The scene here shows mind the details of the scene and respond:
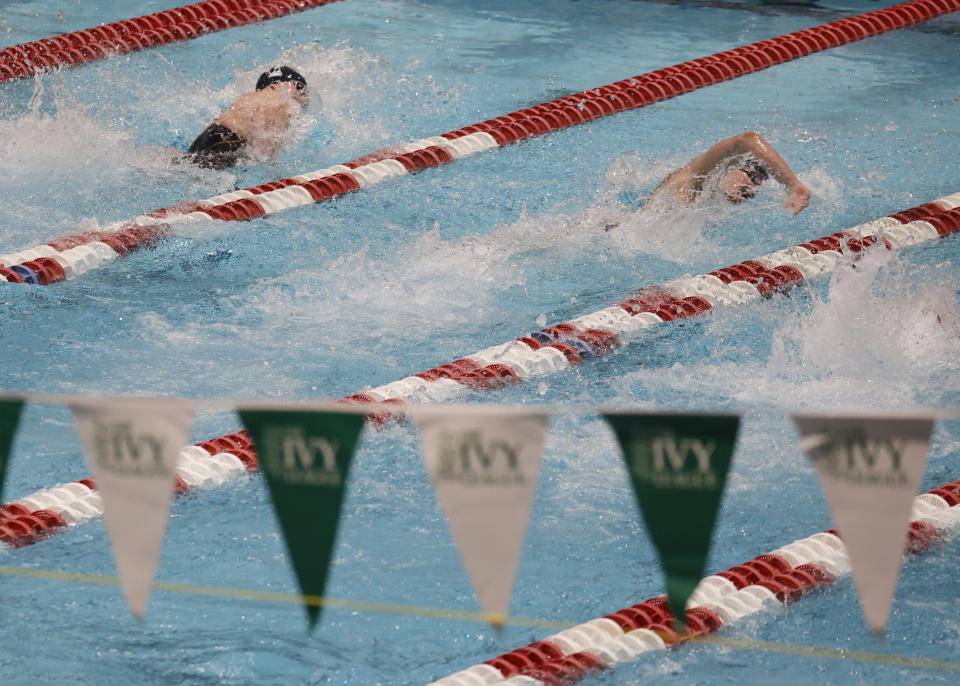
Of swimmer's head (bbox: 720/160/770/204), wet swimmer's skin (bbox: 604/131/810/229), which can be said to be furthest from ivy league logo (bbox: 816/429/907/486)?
swimmer's head (bbox: 720/160/770/204)

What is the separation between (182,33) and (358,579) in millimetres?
5100

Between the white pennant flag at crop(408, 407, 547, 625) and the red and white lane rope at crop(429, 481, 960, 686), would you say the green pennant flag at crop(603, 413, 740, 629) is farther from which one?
the red and white lane rope at crop(429, 481, 960, 686)

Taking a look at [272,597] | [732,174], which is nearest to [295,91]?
[732,174]

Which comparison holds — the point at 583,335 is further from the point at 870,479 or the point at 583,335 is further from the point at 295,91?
the point at 295,91

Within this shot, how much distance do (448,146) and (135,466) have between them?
4058mm

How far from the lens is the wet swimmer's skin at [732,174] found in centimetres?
495

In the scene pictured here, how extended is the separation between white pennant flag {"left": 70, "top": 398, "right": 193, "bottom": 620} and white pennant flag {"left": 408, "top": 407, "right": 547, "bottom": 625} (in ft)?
1.31

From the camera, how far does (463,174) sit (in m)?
5.73

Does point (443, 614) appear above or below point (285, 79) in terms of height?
below

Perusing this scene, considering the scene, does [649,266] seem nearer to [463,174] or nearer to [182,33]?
[463,174]

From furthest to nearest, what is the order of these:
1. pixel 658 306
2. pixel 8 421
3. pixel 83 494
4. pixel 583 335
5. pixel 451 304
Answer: pixel 451 304
pixel 658 306
pixel 583 335
pixel 83 494
pixel 8 421

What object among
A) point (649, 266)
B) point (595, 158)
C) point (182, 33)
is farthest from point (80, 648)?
point (182, 33)

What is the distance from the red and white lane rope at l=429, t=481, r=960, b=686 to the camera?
8.93 feet

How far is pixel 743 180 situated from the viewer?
504 cm
